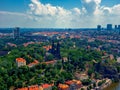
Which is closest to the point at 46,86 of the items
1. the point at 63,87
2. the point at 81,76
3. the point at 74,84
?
the point at 63,87

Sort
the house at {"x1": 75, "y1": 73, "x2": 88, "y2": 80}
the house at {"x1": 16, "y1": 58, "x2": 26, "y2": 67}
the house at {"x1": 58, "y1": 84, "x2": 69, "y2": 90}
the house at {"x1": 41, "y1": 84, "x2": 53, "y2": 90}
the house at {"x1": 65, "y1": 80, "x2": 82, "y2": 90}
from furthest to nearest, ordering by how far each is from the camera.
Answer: the house at {"x1": 16, "y1": 58, "x2": 26, "y2": 67} < the house at {"x1": 75, "y1": 73, "x2": 88, "y2": 80} < the house at {"x1": 65, "y1": 80, "x2": 82, "y2": 90} < the house at {"x1": 58, "y1": 84, "x2": 69, "y2": 90} < the house at {"x1": 41, "y1": 84, "x2": 53, "y2": 90}

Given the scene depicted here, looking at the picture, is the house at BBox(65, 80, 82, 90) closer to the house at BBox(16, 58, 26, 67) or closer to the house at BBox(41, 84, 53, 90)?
the house at BBox(41, 84, 53, 90)

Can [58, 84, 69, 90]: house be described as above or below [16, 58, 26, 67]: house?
below

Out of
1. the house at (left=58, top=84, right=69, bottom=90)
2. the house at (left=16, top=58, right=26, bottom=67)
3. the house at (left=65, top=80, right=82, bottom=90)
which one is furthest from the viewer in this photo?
the house at (left=16, top=58, right=26, bottom=67)

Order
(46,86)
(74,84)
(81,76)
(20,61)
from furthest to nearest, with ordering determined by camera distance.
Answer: (20,61) → (81,76) → (74,84) → (46,86)

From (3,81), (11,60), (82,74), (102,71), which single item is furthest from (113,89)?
(11,60)

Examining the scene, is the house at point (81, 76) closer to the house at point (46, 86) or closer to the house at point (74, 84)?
the house at point (74, 84)

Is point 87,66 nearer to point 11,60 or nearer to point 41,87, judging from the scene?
point 11,60

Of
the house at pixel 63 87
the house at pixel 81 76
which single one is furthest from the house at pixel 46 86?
the house at pixel 81 76

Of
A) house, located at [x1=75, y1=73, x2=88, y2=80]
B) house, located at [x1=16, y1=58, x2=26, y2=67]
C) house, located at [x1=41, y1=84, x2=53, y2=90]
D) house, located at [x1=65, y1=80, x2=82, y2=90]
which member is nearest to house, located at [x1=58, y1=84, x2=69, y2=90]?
house, located at [x1=65, y1=80, x2=82, y2=90]

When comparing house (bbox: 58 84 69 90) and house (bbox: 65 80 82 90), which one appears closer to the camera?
house (bbox: 58 84 69 90)

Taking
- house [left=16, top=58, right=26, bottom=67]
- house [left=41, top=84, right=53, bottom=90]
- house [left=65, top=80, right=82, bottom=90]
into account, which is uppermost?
house [left=16, top=58, right=26, bottom=67]

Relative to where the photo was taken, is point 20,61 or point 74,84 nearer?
point 74,84

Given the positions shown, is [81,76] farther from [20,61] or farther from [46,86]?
[20,61]
